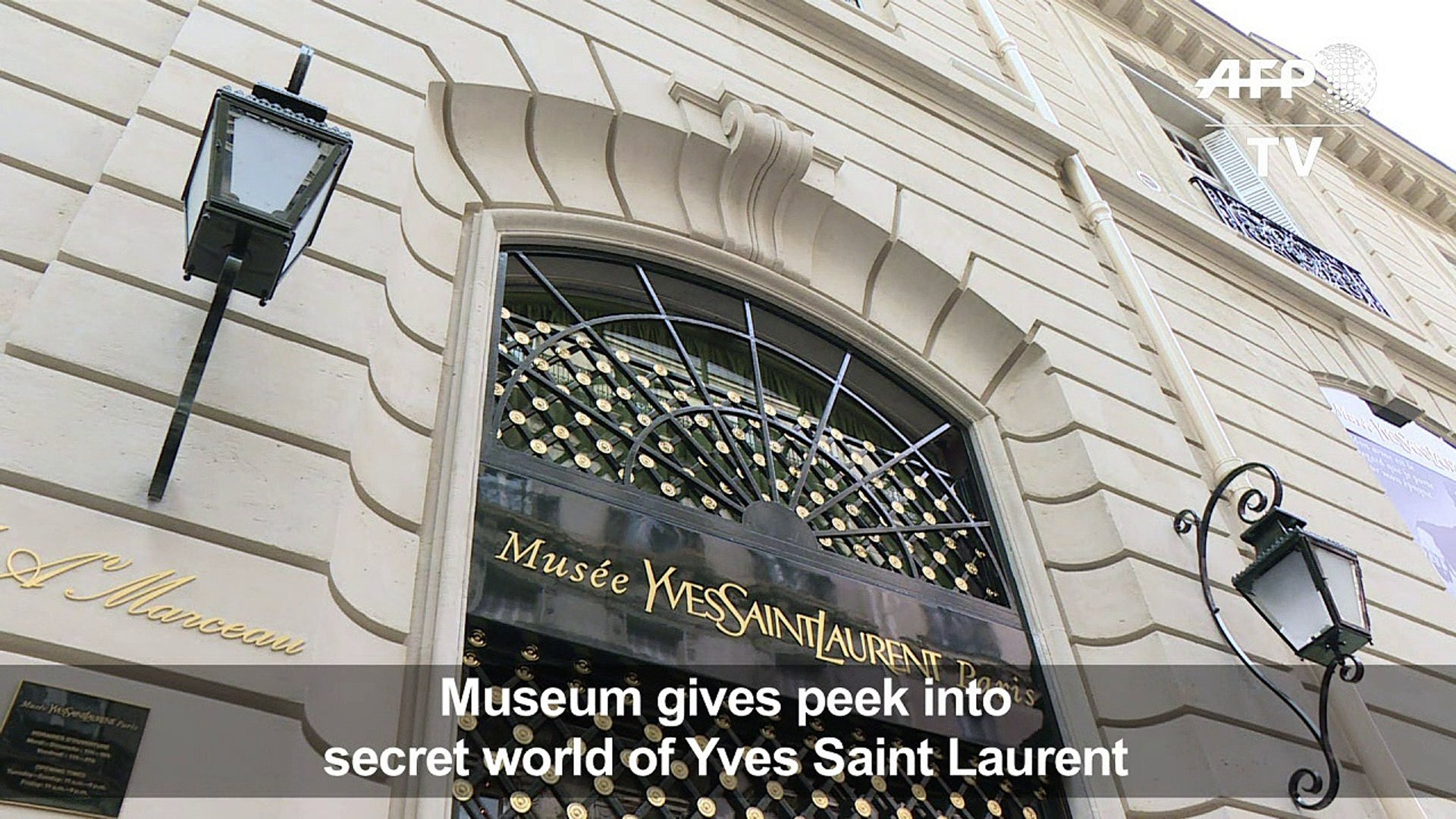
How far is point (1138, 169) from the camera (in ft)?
32.0

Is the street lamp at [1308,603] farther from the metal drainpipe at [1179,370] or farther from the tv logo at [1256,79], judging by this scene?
the tv logo at [1256,79]

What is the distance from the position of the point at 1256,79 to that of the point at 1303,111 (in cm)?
118

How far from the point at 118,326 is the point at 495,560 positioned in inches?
54.1

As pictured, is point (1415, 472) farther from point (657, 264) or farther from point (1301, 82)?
point (1301, 82)

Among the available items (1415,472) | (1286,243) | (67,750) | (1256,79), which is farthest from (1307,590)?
(1256,79)

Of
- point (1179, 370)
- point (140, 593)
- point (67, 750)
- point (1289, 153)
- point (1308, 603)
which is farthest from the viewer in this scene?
point (1289, 153)

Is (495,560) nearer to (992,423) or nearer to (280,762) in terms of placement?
(280,762)

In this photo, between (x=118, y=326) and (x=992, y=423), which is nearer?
(x=118, y=326)

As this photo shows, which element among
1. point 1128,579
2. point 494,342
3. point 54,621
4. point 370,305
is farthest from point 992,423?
point 54,621

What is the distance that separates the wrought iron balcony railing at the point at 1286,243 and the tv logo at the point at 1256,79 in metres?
2.81

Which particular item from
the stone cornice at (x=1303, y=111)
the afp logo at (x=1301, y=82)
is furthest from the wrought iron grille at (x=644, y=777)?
the stone cornice at (x=1303, y=111)

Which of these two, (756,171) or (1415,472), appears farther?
(1415,472)

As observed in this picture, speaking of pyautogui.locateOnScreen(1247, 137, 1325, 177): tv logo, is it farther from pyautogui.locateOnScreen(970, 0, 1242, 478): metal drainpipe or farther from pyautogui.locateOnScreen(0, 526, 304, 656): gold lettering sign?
pyautogui.locateOnScreen(0, 526, 304, 656): gold lettering sign

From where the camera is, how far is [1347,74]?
15547 millimetres
